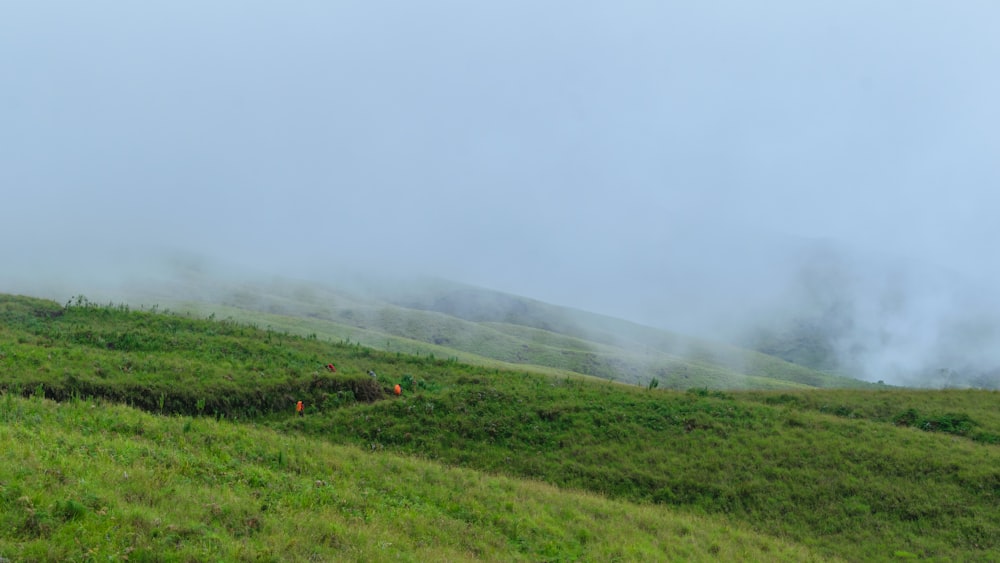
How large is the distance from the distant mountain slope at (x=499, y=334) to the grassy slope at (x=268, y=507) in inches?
1054

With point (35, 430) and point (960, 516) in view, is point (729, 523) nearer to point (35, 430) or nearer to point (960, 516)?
point (960, 516)

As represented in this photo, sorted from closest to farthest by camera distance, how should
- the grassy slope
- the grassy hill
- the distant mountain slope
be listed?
the grassy slope → the grassy hill → the distant mountain slope

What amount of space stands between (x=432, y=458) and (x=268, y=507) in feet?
41.8

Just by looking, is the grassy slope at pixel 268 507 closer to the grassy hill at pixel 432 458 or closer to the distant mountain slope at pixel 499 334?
the grassy hill at pixel 432 458

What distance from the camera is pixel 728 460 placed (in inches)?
1026

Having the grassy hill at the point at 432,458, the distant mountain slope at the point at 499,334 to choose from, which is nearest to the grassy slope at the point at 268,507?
A: the grassy hill at the point at 432,458

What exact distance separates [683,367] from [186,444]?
6515 cm

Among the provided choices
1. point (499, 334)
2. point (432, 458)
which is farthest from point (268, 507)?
point (499, 334)

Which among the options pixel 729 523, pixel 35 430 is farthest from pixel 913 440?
pixel 35 430

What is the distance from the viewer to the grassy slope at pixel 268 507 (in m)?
9.73

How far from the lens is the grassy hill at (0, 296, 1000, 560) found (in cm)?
1165

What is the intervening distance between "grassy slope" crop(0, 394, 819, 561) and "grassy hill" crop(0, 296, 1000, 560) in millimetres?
64

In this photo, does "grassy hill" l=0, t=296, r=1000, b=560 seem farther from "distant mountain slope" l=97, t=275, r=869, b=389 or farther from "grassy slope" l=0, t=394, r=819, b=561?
"distant mountain slope" l=97, t=275, r=869, b=389

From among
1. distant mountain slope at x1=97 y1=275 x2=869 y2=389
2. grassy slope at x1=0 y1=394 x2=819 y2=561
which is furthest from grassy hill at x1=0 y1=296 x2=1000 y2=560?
distant mountain slope at x1=97 y1=275 x2=869 y2=389
